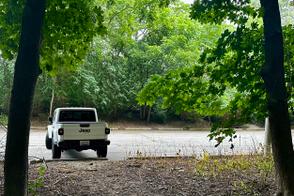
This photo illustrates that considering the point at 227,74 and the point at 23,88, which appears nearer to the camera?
the point at 23,88

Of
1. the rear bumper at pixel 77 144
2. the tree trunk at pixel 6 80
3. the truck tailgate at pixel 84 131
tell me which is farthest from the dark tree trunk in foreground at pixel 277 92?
the tree trunk at pixel 6 80

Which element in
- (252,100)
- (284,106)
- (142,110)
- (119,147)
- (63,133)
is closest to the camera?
(284,106)

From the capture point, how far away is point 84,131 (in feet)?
40.7

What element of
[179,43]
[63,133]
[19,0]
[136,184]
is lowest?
[136,184]

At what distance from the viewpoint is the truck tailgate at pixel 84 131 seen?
40.3ft

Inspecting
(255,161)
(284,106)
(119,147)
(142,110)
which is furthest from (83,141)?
(142,110)

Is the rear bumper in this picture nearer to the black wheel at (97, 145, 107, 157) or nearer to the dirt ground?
the black wheel at (97, 145, 107, 157)

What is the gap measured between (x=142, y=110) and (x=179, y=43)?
6.46m

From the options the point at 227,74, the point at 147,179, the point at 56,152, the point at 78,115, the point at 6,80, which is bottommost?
the point at 147,179

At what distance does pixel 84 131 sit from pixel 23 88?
7.72 metres

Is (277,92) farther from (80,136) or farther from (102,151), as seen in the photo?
(102,151)

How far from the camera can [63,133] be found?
1223 centimetres

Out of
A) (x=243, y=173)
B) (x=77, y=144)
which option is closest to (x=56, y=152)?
(x=77, y=144)

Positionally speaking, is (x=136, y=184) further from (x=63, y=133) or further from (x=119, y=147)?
(x=119, y=147)
